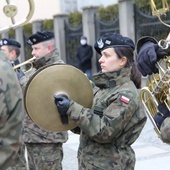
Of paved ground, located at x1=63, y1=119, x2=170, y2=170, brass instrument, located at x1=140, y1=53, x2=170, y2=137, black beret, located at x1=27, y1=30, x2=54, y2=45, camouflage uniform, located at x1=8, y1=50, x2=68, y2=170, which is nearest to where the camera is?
brass instrument, located at x1=140, y1=53, x2=170, y2=137

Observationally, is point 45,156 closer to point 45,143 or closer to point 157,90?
point 45,143

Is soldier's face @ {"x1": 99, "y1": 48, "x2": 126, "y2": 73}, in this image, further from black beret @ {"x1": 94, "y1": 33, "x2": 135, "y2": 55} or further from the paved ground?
the paved ground

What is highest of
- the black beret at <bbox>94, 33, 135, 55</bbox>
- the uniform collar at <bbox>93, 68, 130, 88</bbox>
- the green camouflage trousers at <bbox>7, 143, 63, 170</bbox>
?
the black beret at <bbox>94, 33, 135, 55</bbox>

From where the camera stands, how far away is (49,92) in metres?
2.55

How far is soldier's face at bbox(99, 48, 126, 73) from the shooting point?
2689 mm

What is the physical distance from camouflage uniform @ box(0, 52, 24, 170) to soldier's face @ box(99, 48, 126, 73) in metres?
1.14

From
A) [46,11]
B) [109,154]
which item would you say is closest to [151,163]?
[109,154]

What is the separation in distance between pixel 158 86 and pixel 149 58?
0.53 feet

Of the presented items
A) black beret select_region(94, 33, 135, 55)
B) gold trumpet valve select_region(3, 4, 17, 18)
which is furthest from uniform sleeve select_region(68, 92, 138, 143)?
gold trumpet valve select_region(3, 4, 17, 18)

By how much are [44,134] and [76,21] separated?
11.7 metres

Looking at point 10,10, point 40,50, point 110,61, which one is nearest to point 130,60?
point 110,61

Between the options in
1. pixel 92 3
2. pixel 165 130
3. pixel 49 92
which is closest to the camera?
pixel 165 130

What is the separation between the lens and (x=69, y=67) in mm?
2619

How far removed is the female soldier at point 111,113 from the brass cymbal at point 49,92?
57 millimetres
